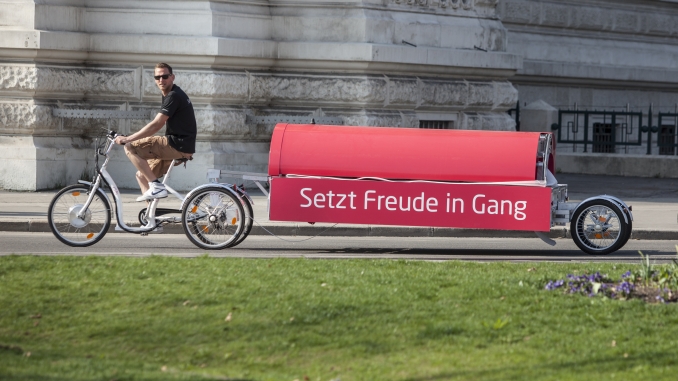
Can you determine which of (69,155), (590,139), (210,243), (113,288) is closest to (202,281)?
(113,288)

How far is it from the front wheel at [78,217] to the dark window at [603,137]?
15.9m

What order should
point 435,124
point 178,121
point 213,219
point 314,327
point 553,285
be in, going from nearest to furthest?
point 314,327 < point 553,285 < point 213,219 < point 178,121 < point 435,124

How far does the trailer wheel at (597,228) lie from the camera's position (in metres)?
12.3

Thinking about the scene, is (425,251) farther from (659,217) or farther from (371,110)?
(371,110)

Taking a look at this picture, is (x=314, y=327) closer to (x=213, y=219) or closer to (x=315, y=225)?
(x=213, y=219)

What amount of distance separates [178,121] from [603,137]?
56.0 feet

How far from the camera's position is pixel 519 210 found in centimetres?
1205

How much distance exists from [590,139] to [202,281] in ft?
66.9

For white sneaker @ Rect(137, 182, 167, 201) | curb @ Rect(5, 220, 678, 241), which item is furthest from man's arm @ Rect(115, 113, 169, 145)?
curb @ Rect(5, 220, 678, 241)

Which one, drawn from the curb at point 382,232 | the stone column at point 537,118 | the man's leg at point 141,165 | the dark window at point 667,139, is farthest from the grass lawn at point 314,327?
the dark window at point 667,139

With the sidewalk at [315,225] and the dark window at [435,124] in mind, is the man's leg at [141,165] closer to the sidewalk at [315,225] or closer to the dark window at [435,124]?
the sidewalk at [315,225]

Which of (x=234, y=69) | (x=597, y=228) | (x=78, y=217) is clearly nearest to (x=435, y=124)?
(x=234, y=69)

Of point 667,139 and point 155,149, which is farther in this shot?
point 667,139

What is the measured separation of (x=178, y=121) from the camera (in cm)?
1239
